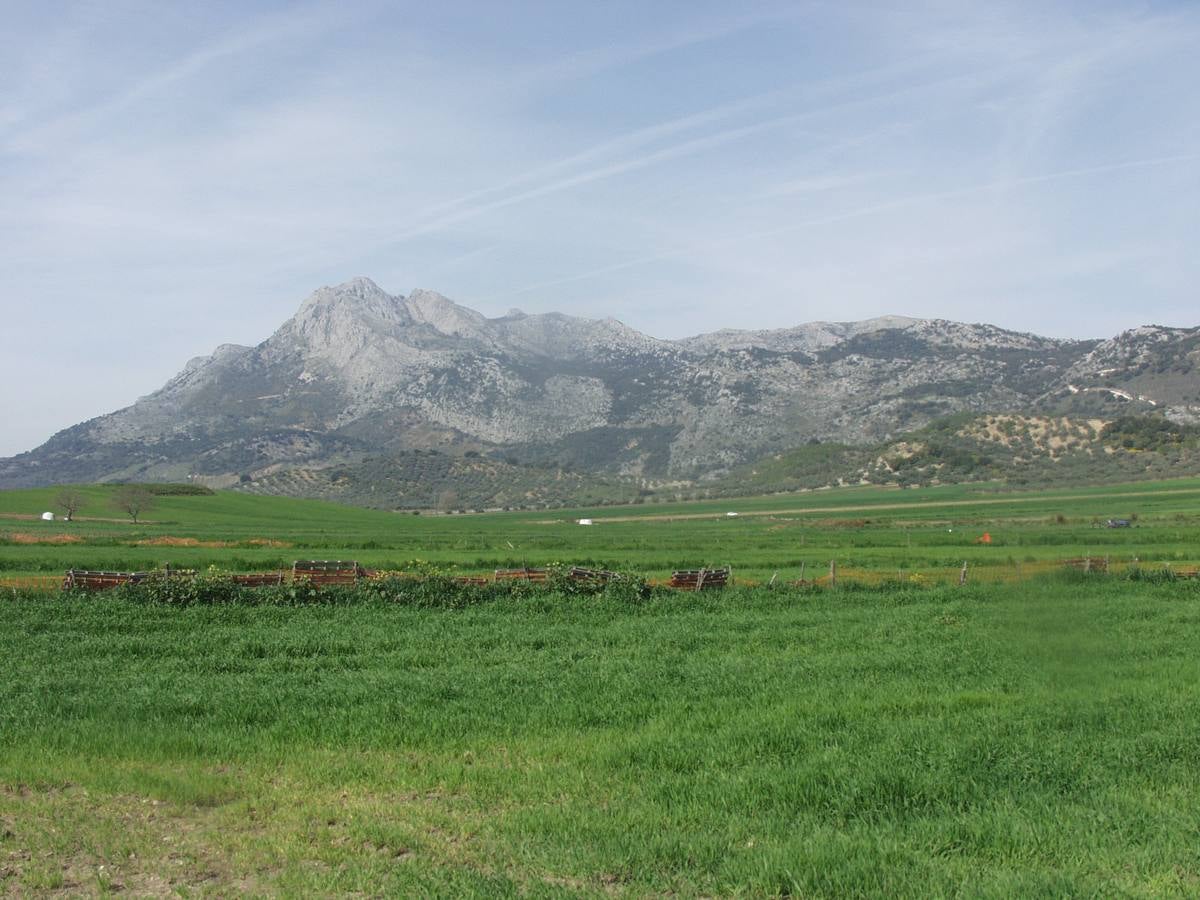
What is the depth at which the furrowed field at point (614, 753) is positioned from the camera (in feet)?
Answer: 30.6

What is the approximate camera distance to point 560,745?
575 inches

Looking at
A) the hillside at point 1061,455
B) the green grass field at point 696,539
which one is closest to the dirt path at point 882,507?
the green grass field at point 696,539

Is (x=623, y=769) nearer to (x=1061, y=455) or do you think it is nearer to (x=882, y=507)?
(x=882, y=507)

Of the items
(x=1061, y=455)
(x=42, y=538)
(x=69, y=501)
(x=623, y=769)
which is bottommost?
(x=623, y=769)

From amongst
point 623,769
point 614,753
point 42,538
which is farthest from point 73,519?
point 623,769

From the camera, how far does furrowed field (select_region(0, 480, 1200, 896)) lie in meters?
9.34

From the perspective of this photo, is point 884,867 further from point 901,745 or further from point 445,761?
point 445,761

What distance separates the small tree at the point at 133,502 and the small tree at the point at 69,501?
4.08m

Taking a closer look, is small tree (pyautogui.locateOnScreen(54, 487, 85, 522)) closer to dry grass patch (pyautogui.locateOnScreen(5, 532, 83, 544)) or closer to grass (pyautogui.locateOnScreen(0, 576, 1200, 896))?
dry grass patch (pyautogui.locateOnScreen(5, 532, 83, 544))

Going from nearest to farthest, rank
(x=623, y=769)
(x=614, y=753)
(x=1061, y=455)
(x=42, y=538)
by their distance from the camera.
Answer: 1. (x=623, y=769)
2. (x=614, y=753)
3. (x=42, y=538)
4. (x=1061, y=455)

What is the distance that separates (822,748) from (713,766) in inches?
64.2

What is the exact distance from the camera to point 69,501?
108938mm

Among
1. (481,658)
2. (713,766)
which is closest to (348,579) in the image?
(481,658)

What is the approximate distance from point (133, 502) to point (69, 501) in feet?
21.7
